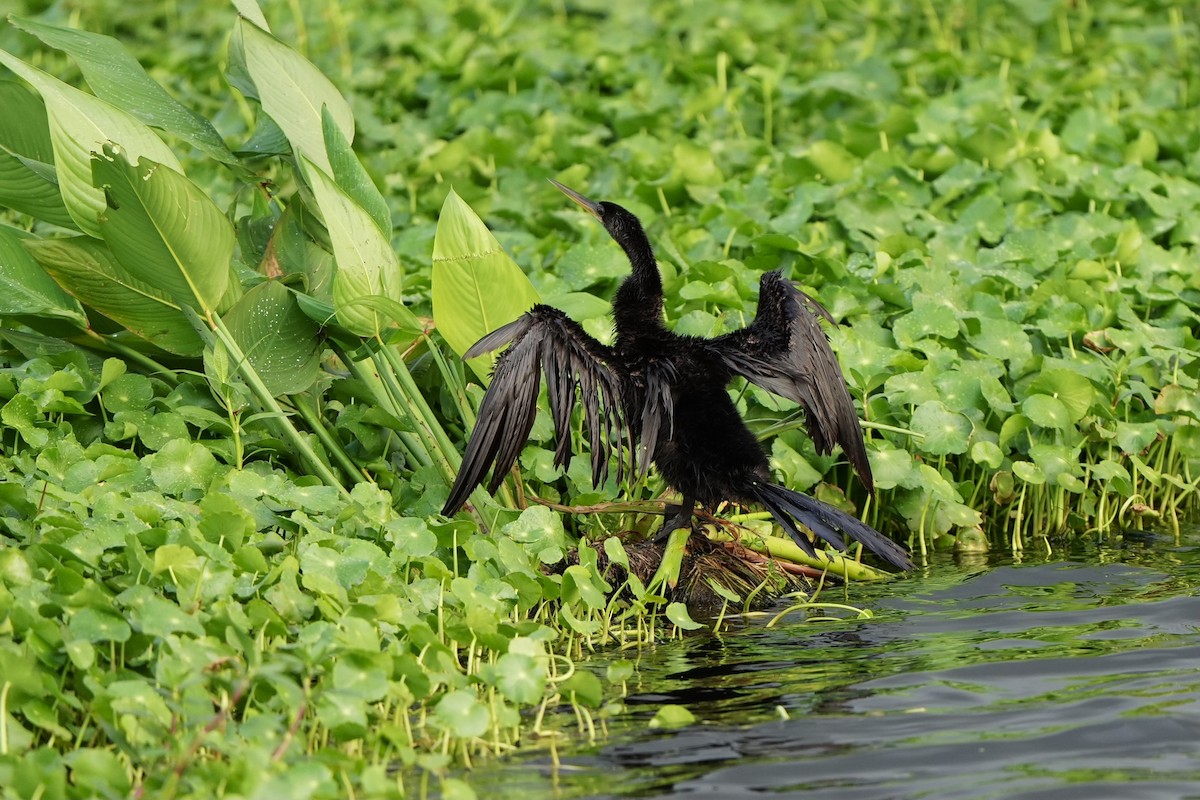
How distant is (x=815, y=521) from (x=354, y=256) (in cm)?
141

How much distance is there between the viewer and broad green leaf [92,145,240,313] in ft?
12.1

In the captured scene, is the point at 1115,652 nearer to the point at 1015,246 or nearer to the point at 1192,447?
the point at 1192,447

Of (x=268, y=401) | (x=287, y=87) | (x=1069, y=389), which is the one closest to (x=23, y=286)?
(x=268, y=401)

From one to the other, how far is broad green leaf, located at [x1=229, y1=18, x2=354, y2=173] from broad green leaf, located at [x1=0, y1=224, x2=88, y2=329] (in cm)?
77

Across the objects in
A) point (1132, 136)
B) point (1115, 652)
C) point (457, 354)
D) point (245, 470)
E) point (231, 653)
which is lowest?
point (1115, 652)

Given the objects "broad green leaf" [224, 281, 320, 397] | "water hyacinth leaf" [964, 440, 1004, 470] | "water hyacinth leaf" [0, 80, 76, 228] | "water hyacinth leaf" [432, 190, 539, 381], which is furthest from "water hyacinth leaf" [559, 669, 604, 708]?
"water hyacinth leaf" [0, 80, 76, 228]

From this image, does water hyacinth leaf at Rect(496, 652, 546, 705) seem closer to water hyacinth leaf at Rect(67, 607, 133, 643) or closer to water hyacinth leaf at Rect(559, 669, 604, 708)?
water hyacinth leaf at Rect(559, 669, 604, 708)

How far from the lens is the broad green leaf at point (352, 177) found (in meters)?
4.16

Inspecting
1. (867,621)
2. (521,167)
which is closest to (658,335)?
(867,621)

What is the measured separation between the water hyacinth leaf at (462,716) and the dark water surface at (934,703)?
103 millimetres

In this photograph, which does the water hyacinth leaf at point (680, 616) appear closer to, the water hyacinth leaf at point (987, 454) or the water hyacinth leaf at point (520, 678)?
the water hyacinth leaf at point (520, 678)

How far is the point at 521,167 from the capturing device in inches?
265

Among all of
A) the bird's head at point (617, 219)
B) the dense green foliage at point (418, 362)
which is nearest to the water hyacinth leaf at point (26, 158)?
the dense green foliage at point (418, 362)

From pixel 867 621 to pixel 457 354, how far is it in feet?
4.50
